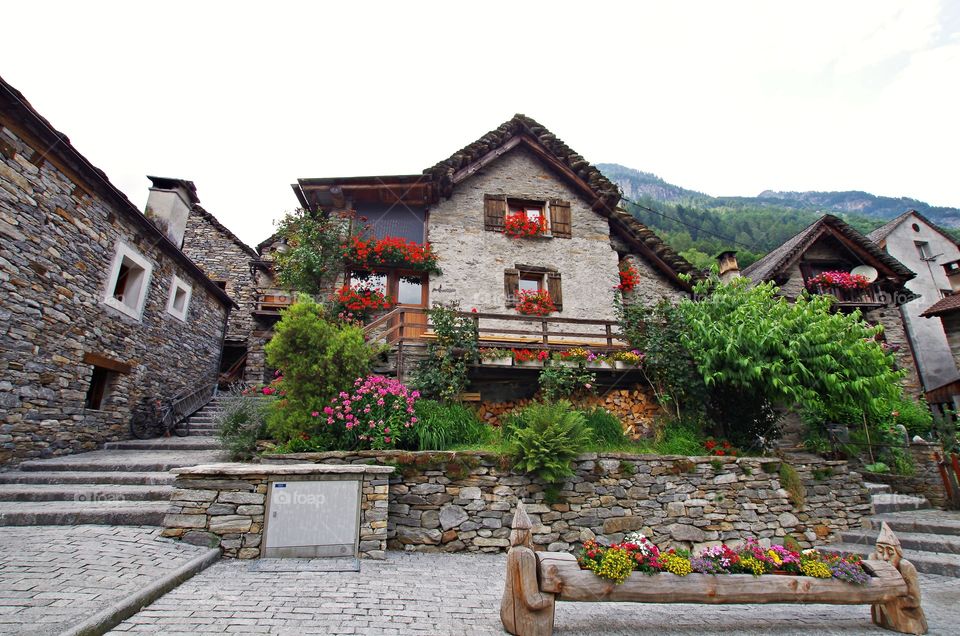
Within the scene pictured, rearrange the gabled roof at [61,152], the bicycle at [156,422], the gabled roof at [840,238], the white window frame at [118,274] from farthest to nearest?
the gabled roof at [840,238] < the bicycle at [156,422] < the white window frame at [118,274] < the gabled roof at [61,152]

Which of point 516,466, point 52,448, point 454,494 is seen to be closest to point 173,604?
point 454,494

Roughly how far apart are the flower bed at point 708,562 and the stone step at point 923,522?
15.1 feet

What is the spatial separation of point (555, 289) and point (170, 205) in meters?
11.0

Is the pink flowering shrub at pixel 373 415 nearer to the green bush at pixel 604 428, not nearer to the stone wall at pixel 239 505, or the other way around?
the stone wall at pixel 239 505

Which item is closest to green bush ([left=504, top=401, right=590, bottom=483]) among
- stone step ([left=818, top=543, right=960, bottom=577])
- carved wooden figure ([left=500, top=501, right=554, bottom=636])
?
carved wooden figure ([left=500, top=501, right=554, bottom=636])

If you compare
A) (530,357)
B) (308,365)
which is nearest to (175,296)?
(308,365)

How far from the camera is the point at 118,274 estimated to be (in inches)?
377

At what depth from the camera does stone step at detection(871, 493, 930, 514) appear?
8.78m

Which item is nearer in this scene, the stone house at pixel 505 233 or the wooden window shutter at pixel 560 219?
the stone house at pixel 505 233

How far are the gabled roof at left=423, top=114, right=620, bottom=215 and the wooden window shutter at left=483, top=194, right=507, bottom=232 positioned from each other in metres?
0.96

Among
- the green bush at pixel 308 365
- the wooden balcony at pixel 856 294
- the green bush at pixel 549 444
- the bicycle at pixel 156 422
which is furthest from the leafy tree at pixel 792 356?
the bicycle at pixel 156 422

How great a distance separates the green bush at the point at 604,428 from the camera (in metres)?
8.25

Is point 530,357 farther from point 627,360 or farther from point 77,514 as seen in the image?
point 77,514

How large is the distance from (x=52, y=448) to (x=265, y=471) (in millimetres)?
5274
